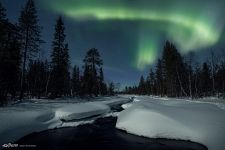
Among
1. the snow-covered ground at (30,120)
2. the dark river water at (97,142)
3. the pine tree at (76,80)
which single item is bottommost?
the dark river water at (97,142)

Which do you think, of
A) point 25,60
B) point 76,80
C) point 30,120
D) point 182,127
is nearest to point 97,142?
point 182,127

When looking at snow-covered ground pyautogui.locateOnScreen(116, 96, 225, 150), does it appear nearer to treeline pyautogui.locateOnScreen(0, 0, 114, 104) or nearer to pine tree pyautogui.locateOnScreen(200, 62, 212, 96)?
treeline pyautogui.locateOnScreen(0, 0, 114, 104)

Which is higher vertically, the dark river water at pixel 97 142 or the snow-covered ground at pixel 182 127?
the snow-covered ground at pixel 182 127

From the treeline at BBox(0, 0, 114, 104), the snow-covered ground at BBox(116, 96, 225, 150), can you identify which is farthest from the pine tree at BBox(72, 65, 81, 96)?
the snow-covered ground at BBox(116, 96, 225, 150)

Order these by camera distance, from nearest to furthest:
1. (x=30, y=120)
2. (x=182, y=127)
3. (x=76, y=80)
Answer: (x=182, y=127)
(x=30, y=120)
(x=76, y=80)

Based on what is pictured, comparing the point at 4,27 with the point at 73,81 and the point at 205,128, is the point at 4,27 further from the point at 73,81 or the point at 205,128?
the point at 73,81

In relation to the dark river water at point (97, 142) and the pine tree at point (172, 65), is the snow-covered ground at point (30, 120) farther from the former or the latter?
the pine tree at point (172, 65)

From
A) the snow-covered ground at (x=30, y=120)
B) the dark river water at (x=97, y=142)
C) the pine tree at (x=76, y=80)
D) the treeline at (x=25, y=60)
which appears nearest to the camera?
the dark river water at (x=97, y=142)

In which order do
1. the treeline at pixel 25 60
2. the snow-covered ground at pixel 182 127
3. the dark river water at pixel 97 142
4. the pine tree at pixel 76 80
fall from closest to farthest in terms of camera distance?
the snow-covered ground at pixel 182 127 → the dark river water at pixel 97 142 → the treeline at pixel 25 60 → the pine tree at pixel 76 80

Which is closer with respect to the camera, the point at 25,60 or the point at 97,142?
the point at 97,142

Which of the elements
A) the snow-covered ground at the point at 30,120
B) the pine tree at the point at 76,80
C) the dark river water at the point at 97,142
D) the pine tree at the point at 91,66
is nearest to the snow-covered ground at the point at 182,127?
the dark river water at the point at 97,142

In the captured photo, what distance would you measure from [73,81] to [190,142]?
81.3m

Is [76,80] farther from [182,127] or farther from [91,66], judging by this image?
[182,127]

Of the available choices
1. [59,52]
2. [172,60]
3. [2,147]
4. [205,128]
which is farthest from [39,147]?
[172,60]
